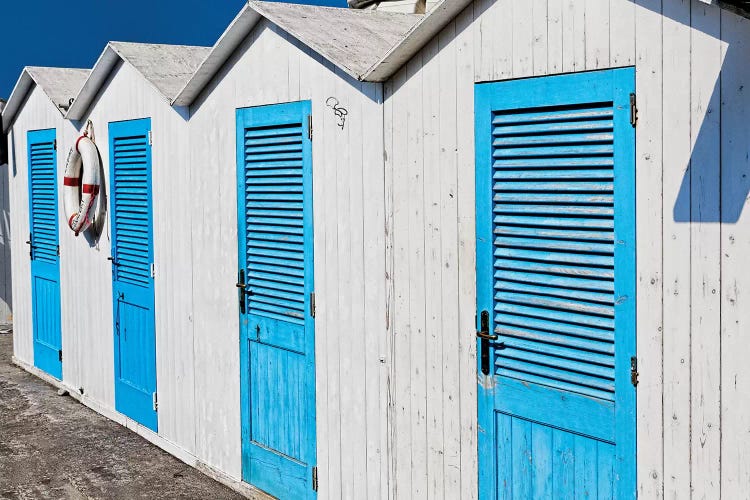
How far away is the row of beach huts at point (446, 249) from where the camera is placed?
3668mm

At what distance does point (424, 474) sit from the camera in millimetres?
4914

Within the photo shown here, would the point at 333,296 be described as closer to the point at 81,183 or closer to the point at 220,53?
the point at 220,53

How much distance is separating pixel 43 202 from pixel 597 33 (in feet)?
21.5

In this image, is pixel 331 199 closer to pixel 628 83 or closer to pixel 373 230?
pixel 373 230

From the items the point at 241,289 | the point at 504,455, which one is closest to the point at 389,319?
the point at 504,455

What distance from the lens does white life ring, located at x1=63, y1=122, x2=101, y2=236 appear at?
8016mm

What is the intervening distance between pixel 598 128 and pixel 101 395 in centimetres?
548

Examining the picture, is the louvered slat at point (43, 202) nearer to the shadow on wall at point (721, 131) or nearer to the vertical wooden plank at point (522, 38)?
the vertical wooden plank at point (522, 38)

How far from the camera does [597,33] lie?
3.94 m

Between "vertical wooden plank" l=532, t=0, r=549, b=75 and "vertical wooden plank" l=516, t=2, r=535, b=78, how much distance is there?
0.01 metres

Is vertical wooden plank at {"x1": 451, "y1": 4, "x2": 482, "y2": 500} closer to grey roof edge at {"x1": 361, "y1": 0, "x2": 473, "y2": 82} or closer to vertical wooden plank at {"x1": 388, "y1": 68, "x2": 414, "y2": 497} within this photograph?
grey roof edge at {"x1": 361, "y1": 0, "x2": 473, "y2": 82}

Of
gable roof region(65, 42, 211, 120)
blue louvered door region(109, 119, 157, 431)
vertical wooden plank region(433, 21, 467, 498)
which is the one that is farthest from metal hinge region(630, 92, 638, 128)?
blue louvered door region(109, 119, 157, 431)

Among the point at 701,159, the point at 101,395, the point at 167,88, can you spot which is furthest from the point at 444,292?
the point at 101,395

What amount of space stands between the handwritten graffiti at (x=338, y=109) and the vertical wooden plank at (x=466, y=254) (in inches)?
34.0
